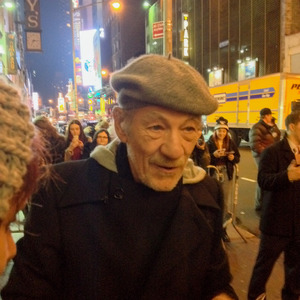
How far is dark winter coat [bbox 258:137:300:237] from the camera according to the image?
3227 millimetres

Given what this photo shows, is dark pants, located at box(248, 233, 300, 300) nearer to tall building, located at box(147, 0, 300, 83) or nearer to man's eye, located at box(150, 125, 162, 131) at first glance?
man's eye, located at box(150, 125, 162, 131)

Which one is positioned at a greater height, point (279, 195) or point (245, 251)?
point (279, 195)

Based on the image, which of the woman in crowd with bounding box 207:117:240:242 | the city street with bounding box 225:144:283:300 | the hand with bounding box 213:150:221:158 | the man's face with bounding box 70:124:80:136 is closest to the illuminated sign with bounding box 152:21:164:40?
the man's face with bounding box 70:124:80:136

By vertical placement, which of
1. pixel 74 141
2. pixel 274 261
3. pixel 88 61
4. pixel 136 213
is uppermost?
pixel 88 61

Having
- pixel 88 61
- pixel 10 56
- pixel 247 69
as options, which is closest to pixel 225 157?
pixel 247 69

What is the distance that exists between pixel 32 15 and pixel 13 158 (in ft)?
71.3

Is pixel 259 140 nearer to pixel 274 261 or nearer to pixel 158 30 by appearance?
pixel 274 261

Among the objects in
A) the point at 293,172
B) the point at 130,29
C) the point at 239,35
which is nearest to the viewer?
the point at 293,172

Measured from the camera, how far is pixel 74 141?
698cm

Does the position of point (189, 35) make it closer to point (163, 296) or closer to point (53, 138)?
point (53, 138)

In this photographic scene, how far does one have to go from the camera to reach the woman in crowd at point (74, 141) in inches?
267

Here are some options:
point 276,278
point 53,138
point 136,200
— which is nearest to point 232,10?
point 53,138

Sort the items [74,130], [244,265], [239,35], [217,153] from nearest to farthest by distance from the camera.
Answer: [244,265], [217,153], [74,130], [239,35]

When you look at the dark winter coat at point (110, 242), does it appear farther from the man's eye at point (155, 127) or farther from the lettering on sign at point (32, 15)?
the lettering on sign at point (32, 15)
